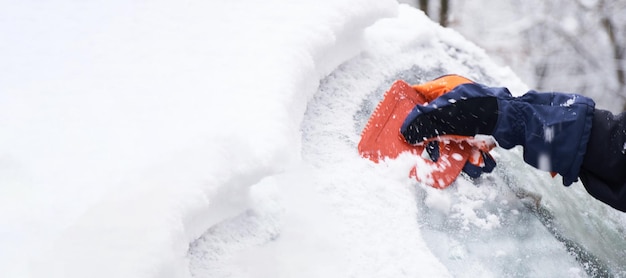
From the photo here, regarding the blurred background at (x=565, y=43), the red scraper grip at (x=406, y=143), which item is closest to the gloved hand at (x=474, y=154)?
the red scraper grip at (x=406, y=143)

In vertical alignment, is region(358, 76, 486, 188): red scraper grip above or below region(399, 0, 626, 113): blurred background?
above

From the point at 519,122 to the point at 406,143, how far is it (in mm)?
409

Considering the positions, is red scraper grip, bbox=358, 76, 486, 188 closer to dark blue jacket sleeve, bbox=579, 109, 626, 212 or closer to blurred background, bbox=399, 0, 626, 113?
dark blue jacket sleeve, bbox=579, 109, 626, 212

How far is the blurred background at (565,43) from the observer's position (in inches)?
313

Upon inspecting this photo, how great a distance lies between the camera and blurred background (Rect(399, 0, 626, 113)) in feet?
26.1

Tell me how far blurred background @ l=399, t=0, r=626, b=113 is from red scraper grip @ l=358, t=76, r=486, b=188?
21.6 feet

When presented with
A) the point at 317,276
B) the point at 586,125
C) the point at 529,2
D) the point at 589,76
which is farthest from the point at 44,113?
the point at 529,2

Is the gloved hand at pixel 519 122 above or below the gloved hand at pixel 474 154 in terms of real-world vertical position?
above

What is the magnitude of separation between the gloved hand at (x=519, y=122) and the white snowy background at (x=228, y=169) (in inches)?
7.0

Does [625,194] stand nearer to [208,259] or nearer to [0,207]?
[208,259]

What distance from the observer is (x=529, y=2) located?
8992 mm

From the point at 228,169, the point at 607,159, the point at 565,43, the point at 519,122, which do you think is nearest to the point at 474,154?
the point at 519,122

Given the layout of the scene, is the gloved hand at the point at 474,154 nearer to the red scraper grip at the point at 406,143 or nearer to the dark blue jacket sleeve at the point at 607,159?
the red scraper grip at the point at 406,143

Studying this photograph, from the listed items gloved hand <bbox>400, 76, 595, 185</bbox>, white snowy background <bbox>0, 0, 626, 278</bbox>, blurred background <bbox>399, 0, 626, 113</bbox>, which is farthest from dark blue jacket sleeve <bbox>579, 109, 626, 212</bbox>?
blurred background <bbox>399, 0, 626, 113</bbox>
